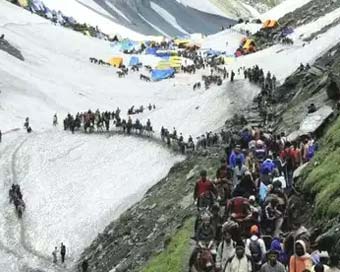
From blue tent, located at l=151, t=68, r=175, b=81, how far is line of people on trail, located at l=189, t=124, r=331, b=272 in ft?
248

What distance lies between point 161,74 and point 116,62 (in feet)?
33.7

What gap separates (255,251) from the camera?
1969 centimetres

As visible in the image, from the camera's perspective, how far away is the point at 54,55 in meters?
111

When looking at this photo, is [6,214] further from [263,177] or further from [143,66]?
[143,66]

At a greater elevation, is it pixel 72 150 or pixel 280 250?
pixel 280 250

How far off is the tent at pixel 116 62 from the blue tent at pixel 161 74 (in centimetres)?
753

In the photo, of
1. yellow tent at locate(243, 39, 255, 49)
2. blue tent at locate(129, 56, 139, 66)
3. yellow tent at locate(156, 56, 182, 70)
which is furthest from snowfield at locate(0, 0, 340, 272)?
yellow tent at locate(243, 39, 255, 49)

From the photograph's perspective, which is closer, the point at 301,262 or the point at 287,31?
the point at 301,262

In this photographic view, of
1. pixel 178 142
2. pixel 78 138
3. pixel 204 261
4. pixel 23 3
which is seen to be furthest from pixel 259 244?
pixel 23 3

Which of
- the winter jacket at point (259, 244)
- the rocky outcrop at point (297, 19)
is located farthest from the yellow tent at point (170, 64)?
the winter jacket at point (259, 244)

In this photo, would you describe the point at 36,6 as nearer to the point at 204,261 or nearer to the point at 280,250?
the point at 204,261

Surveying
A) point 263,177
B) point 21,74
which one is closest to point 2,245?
point 263,177

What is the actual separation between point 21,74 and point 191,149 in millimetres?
45157

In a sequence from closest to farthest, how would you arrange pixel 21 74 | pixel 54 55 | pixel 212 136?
pixel 212 136 < pixel 21 74 < pixel 54 55
